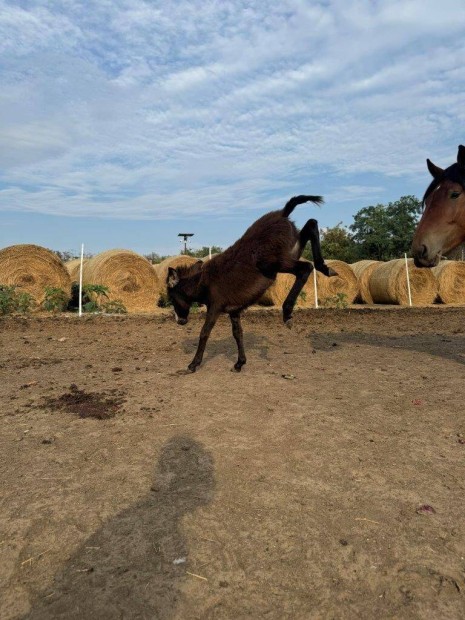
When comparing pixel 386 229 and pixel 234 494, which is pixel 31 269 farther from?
pixel 386 229

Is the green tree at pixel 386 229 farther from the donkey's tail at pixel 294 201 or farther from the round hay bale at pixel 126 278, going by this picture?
the donkey's tail at pixel 294 201

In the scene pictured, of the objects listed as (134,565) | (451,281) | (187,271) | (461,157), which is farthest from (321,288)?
(134,565)

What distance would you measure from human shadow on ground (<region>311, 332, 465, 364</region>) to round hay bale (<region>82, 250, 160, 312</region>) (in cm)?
779

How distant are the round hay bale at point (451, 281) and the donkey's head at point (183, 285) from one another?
1536 cm

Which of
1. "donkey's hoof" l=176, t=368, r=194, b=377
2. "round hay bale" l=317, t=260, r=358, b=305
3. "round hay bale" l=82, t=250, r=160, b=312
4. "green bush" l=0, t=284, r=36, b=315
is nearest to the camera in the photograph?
"donkey's hoof" l=176, t=368, r=194, b=377

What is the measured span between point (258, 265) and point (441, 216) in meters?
2.10

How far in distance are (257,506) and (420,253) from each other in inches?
143

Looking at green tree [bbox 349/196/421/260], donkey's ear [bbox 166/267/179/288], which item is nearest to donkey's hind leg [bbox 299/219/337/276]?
donkey's ear [bbox 166/267/179/288]

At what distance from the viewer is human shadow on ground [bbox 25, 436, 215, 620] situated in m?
1.78

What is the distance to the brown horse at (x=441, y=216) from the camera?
492cm

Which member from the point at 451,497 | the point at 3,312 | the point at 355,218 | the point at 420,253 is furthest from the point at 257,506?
the point at 355,218

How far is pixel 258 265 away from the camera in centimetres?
530

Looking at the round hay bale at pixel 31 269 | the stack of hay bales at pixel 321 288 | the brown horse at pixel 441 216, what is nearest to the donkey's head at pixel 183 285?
the brown horse at pixel 441 216

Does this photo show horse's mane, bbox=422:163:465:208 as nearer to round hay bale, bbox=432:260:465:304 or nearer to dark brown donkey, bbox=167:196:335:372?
dark brown donkey, bbox=167:196:335:372
